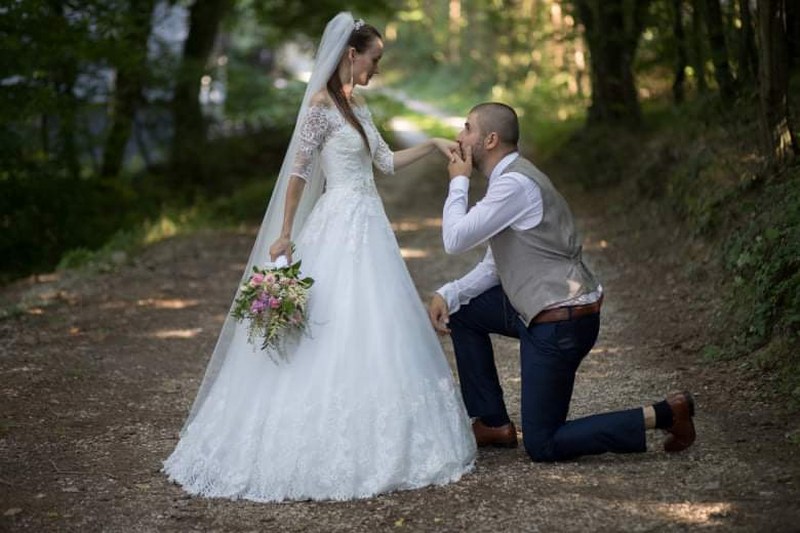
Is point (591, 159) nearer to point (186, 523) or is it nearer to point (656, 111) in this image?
point (656, 111)

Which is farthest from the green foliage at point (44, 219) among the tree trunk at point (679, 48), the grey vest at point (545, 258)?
the grey vest at point (545, 258)

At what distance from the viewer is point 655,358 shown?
7484 millimetres

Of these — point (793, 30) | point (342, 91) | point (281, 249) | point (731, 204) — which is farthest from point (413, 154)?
point (793, 30)

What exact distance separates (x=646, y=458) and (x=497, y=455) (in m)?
0.75

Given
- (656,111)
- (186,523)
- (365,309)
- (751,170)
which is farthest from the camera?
(656,111)

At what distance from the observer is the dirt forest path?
463cm

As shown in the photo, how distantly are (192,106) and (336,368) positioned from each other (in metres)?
14.6

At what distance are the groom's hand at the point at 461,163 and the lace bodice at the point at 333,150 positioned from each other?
0.51 metres

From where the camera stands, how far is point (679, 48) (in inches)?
497

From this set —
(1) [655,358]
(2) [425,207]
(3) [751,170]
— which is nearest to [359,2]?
(2) [425,207]

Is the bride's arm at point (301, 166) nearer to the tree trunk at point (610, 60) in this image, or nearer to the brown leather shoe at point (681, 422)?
the brown leather shoe at point (681, 422)

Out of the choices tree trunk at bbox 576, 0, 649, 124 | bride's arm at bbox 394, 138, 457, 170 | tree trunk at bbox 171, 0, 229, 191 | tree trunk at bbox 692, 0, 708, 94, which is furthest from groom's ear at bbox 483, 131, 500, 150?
tree trunk at bbox 171, 0, 229, 191

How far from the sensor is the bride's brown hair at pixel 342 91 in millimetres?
5539

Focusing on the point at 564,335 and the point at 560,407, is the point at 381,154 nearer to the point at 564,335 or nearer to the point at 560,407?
the point at 564,335
